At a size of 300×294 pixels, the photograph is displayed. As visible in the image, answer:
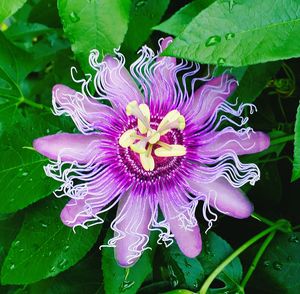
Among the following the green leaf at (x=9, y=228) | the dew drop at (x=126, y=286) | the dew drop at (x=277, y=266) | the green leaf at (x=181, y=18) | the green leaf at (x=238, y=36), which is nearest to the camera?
the green leaf at (x=238, y=36)

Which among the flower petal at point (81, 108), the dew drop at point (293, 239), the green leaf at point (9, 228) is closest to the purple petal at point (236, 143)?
the flower petal at point (81, 108)

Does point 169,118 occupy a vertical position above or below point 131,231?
above

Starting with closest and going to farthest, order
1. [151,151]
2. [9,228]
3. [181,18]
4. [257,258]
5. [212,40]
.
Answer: [212,40]
[181,18]
[151,151]
[257,258]
[9,228]

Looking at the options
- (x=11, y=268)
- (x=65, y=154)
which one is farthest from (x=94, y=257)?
(x=65, y=154)

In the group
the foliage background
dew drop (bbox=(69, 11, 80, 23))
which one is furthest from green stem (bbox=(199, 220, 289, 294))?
dew drop (bbox=(69, 11, 80, 23))

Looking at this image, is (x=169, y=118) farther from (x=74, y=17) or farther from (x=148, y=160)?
(x=74, y=17)

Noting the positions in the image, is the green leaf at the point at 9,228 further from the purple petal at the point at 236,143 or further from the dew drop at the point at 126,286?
the purple petal at the point at 236,143

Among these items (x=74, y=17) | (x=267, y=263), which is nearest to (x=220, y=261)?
(x=267, y=263)
